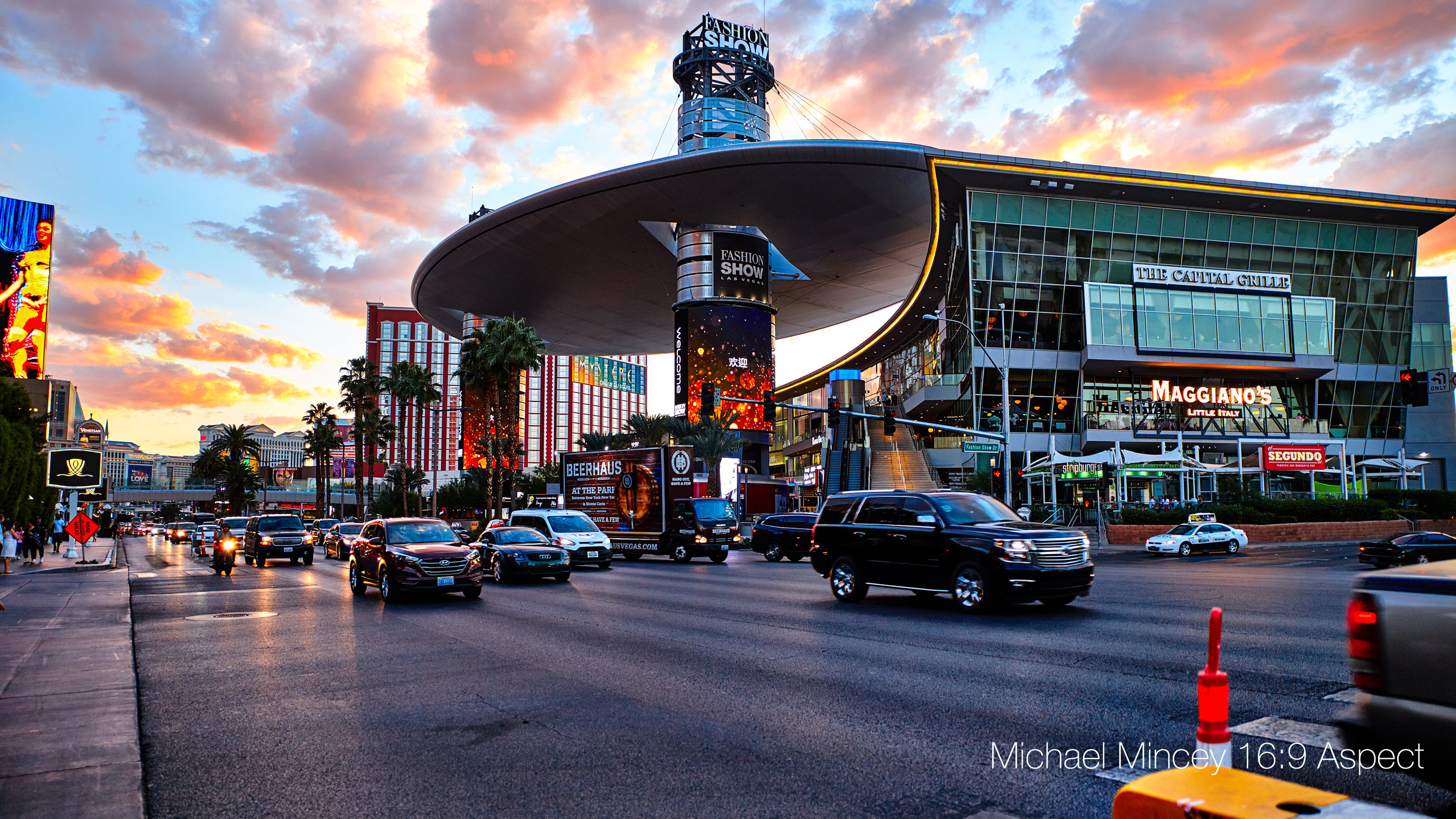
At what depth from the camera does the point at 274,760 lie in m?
6.26

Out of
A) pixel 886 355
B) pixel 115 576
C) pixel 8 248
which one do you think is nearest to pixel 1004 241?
pixel 886 355

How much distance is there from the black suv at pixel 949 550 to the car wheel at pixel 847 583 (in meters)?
0.01

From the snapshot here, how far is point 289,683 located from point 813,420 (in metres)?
94.1

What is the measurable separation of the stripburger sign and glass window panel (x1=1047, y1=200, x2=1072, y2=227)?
67.2ft

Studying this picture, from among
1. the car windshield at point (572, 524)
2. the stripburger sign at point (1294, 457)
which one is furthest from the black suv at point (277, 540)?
the stripburger sign at point (1294, 457)

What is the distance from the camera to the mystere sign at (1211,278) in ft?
196

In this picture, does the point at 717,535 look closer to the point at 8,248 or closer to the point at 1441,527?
the point at 1441,527

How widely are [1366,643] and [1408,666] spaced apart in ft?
0.79

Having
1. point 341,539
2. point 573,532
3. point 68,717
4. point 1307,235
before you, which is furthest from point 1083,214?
point 68,717

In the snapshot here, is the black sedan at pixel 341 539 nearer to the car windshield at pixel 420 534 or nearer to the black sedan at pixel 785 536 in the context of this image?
the black sedan at pixel 785 536

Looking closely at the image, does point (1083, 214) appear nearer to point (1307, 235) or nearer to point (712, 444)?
point (1307, 235)

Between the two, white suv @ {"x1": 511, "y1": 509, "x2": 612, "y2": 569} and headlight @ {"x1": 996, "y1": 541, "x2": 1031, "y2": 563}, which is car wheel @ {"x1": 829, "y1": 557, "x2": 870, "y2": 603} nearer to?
headlight @ {"x1": 996, "y1": 541, "x2": 1031, "y2": 563}

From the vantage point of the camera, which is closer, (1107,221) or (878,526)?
(878,526)

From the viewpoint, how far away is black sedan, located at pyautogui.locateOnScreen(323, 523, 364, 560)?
3575cm
